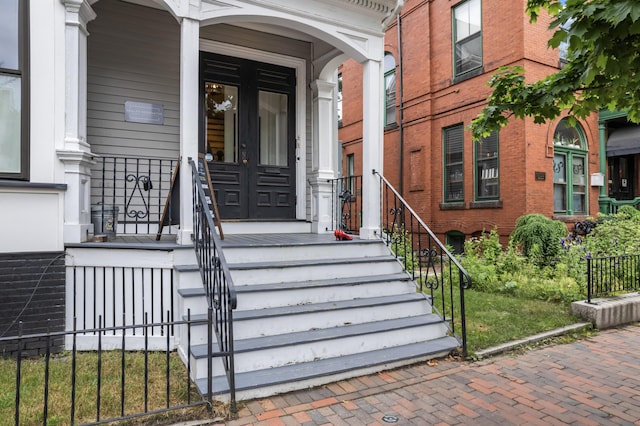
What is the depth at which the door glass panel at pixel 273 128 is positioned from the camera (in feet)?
22.3

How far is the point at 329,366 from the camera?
359cm

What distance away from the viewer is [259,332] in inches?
148

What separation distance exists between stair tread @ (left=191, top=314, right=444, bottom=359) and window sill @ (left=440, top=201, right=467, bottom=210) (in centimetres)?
660

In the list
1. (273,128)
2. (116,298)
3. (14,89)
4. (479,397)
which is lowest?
(479,397)

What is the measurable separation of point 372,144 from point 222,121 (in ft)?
7.97

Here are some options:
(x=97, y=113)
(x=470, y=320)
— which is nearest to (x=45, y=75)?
(x=97, y=113)

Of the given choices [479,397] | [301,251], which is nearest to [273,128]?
[301,251]

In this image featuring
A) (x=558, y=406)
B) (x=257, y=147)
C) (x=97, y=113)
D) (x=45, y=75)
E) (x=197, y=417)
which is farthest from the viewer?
(x=257, y=147)

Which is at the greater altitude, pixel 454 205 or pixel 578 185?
pixel 578 185

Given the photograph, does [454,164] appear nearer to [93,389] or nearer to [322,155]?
[322,155]

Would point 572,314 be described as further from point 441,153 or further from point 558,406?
point 441,153

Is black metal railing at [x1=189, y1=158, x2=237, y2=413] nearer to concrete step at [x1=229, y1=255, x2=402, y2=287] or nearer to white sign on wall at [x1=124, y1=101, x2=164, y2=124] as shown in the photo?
concrete step at [x1=229, y1=255, x2=402, y2=287]

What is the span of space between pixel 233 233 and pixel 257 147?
1.49 meters

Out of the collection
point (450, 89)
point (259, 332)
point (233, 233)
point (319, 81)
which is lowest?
point (259, 332)
